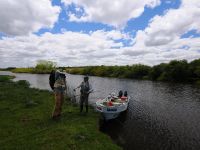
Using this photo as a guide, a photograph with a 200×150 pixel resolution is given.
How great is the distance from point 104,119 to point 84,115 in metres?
2.96

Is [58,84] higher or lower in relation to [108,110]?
higher

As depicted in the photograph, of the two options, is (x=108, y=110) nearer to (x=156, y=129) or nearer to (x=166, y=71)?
(x=156, y=129)

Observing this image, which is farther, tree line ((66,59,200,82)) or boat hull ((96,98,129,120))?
tree line ((66,59,200,82))

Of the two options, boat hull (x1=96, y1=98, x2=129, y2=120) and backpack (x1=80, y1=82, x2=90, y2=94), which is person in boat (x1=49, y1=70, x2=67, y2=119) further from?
boat hull (x1=96, y1=98, x2=129, y2=120)

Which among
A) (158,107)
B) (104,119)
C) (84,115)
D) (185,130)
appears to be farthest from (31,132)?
(158,107)

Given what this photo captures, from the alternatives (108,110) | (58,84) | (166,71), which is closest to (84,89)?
(108,110)

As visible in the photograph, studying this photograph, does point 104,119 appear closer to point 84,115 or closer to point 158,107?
point 84,115

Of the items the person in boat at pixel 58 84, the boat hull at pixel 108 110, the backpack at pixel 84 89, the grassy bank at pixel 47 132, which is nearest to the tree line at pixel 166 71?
the boat hull at pixel 108 110

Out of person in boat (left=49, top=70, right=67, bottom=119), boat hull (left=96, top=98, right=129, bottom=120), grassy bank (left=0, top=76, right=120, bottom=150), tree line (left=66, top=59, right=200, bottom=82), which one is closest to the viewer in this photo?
grassy bank (left=0, top=76, right=120, bottom=150)

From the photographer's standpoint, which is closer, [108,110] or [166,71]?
[108,110]

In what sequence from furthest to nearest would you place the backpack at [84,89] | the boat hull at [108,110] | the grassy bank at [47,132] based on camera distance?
the boat hull at [108,110] < the backpack at [84,89] < the grassy bank at [47,132]

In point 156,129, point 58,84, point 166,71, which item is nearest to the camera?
point 58,84

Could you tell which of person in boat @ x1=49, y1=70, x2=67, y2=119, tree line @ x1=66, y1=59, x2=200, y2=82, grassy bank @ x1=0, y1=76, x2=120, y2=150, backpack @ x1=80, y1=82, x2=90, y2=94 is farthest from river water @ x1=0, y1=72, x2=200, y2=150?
tree line @ x1=66, y1=59, x2=200, y2=82

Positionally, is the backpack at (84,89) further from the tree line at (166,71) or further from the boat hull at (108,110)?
the tree line at (166,71)
